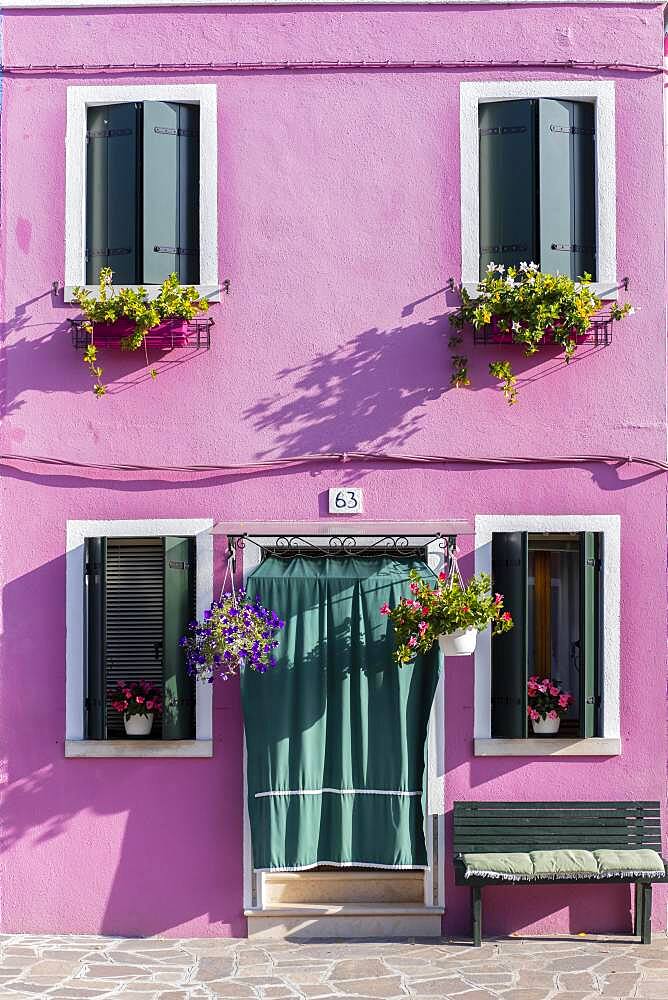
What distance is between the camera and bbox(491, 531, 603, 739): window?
916 cm

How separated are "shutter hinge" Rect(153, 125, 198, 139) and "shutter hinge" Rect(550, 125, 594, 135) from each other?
259 centimetres

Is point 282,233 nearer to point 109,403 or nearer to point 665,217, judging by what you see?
point 109,403

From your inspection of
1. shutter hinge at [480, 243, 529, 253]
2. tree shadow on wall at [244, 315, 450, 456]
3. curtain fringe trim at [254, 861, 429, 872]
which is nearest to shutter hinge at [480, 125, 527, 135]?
shutter hinge at [480, 243, 529, 253]

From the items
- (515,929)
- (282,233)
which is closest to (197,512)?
(282,233)

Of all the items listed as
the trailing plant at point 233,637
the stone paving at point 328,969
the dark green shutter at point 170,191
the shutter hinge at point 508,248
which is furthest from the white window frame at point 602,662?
the dark green shutter at point 170,191

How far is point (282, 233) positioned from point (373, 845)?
4359 mm

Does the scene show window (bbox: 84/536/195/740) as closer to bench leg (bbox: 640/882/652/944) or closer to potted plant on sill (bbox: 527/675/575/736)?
potted plant on sill (bbox: 527/675/575/736)

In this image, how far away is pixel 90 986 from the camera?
26.5 ft

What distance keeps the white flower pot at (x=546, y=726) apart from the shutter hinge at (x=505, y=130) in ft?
13.8

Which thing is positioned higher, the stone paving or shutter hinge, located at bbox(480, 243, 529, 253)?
shutter hinge, located at bbox(480, 243, 529, 253)

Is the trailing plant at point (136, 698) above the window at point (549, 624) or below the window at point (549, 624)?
below

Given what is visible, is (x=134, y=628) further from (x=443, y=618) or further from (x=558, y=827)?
(x=558, y=827)

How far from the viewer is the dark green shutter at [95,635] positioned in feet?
30.1

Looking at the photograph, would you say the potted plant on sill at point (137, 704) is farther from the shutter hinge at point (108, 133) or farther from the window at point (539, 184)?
the shutter hinge at point (108, 133)
